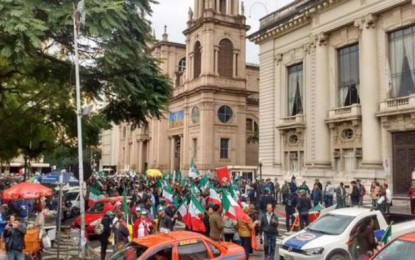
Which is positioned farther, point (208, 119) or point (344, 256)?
point (208, 119)

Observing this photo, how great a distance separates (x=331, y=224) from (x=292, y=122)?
73.0 ft

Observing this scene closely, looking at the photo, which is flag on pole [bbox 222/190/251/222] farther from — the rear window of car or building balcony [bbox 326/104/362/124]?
building balcony [bbox 326/104/362/124]

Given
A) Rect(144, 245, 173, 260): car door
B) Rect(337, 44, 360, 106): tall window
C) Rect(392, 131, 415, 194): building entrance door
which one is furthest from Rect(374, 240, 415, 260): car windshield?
Rect(337, 44, 360, 106): tall window

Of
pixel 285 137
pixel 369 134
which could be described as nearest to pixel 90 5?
pixel 369 134

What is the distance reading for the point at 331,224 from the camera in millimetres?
12359

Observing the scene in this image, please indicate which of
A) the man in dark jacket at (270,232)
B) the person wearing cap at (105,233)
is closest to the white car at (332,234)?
the man in dark jacket at (270,232)

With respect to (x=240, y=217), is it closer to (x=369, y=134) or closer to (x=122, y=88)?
(x=122, y=88)

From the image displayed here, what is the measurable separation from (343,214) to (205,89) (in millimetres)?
44409

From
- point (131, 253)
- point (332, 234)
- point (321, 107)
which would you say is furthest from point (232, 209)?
point (321, 107)

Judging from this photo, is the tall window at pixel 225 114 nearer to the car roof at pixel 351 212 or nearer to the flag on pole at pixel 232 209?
the flag on pole at pixel 232 209

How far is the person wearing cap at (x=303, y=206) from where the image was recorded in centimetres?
1680

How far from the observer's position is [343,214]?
41.0 ft

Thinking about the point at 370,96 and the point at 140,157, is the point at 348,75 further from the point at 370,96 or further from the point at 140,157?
the point at 140,157

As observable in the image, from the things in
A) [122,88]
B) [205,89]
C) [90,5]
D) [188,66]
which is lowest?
[122,88]
